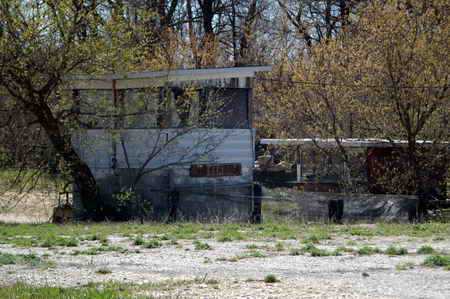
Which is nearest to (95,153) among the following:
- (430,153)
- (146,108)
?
(146,108)

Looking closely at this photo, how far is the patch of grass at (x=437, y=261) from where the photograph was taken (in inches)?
434

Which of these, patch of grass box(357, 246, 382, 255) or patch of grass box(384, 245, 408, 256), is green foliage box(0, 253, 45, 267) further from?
patch of grass box(384, 245, 408, 256)

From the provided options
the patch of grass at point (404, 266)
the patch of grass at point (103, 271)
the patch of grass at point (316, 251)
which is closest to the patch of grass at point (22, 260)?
the patch of grass at point (103, 271)

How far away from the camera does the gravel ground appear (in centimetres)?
918

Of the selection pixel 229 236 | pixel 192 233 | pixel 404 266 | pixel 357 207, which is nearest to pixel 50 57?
pixel 192 233

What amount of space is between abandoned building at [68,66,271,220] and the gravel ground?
9526 mm

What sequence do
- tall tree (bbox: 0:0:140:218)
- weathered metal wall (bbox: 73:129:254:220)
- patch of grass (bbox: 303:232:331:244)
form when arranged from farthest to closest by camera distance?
1. weathered metal wall (bbox: 73:129:254:220)
2. tall tree (bbox: 0:0:140:218)
3. patch of grass (bbox: 303:232:331:244)

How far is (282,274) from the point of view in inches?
415

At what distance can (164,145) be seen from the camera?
79.1ft

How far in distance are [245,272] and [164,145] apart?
13611 millimetres

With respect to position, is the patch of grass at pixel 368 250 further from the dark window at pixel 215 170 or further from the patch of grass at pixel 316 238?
the dark window at pixel 215 170

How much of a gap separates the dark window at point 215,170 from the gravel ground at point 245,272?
10430mm

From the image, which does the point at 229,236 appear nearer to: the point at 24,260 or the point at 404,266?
the point at 24,260

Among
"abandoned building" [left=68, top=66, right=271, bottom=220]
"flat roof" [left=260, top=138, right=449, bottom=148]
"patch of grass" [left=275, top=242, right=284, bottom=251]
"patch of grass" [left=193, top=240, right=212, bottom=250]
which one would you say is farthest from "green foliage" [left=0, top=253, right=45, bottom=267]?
"flat roof" [left=260, top=138, right=449, bottom=148]
